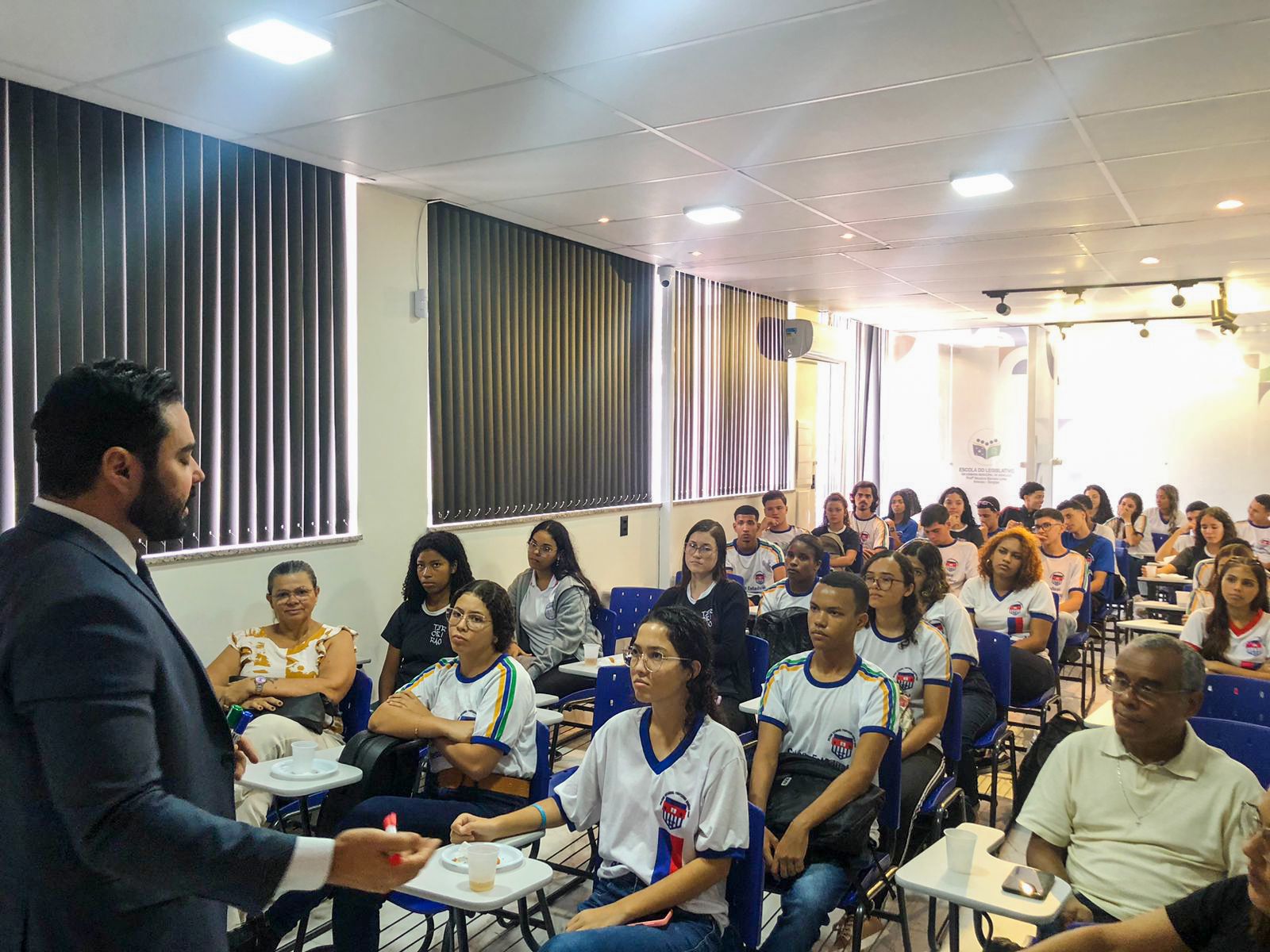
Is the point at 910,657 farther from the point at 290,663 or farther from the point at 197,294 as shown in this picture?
the point at 197,294

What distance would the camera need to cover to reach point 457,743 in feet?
9.70

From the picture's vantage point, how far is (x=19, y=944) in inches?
51.1

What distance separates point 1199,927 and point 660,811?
46.5 inches

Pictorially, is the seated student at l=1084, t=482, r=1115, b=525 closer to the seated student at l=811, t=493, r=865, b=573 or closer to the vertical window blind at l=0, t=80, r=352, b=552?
the seated student at l=811, t=493, r=865, b=573

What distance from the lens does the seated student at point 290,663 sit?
364 cm

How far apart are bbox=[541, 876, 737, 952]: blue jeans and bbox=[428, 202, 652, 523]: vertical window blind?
3.76 metres

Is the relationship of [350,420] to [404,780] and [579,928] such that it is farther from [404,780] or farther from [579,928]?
[579,928]

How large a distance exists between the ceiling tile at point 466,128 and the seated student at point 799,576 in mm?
2406

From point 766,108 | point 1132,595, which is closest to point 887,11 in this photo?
point 766,108

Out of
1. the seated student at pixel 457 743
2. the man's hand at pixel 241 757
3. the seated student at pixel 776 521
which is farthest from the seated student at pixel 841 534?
the man's hand at pixel 241 757

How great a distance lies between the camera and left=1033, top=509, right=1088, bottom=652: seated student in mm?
6283

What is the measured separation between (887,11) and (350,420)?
344 centimetres

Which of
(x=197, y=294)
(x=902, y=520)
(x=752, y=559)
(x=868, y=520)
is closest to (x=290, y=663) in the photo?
(x=197, y=294)

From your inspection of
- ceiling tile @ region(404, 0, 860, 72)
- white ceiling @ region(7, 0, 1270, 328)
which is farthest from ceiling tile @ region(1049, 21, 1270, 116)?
ceiling tile @ region(404, 0, 860, 72)
